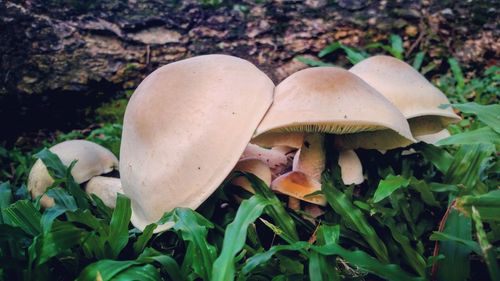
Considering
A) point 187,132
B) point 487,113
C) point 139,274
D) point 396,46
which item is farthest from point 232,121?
point 396,46

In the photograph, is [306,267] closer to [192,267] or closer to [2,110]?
[192,267]

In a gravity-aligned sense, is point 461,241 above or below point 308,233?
above

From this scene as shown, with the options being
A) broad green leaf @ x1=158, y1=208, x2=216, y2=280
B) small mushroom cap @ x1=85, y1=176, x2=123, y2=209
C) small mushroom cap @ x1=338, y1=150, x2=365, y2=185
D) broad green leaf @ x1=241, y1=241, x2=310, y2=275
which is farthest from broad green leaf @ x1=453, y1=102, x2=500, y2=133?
small mushroom cap @ x1=85, y1=176, x2=123, y2=209

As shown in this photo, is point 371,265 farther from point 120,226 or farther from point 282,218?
point 120,226

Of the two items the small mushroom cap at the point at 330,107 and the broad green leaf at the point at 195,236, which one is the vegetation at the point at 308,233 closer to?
the broad green leaf at the point at 195,236

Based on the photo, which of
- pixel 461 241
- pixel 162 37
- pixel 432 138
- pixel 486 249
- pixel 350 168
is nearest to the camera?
pixel 486 249

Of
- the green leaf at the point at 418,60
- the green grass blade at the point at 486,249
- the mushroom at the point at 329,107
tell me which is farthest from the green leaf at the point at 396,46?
the green grass blade at the point at 486,249

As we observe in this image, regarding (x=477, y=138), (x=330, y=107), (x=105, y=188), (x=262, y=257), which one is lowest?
(x=105, y=188)
